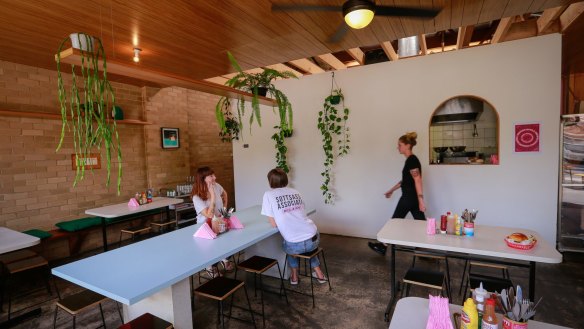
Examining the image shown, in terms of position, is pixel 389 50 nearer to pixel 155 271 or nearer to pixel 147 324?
pixel 155 271

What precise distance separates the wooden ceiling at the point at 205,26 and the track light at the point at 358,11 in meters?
0.46

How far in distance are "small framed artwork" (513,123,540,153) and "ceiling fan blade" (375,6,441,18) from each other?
7.98 ft

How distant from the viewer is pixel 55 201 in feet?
15.1

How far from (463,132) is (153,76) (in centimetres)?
467

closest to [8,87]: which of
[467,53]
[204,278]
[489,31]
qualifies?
[204,278]

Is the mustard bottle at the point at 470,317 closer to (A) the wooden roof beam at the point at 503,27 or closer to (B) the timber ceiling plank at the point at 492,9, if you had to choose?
(B) the timber ceiling plank at the point at 492,9

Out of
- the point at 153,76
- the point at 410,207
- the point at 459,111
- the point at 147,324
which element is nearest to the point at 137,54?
the point at 153,76

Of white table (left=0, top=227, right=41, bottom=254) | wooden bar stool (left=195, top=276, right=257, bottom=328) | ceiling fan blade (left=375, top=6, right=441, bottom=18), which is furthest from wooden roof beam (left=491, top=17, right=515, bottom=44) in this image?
white table (left=0, top=227, right=41, bottom=254)

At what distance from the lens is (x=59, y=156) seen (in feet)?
15.2

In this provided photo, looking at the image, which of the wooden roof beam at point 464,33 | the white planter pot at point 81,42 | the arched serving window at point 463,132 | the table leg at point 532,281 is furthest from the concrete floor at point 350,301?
the wooden roof beam at point 464,33

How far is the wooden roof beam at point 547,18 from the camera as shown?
3.83 meters

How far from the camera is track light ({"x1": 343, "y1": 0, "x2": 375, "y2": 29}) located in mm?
2445

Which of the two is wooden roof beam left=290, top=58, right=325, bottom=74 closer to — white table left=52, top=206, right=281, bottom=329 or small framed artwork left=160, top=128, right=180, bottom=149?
small framed artwork left=160, top=128, right=180, bottom=149

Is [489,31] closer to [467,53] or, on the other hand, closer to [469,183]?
[467,53]
